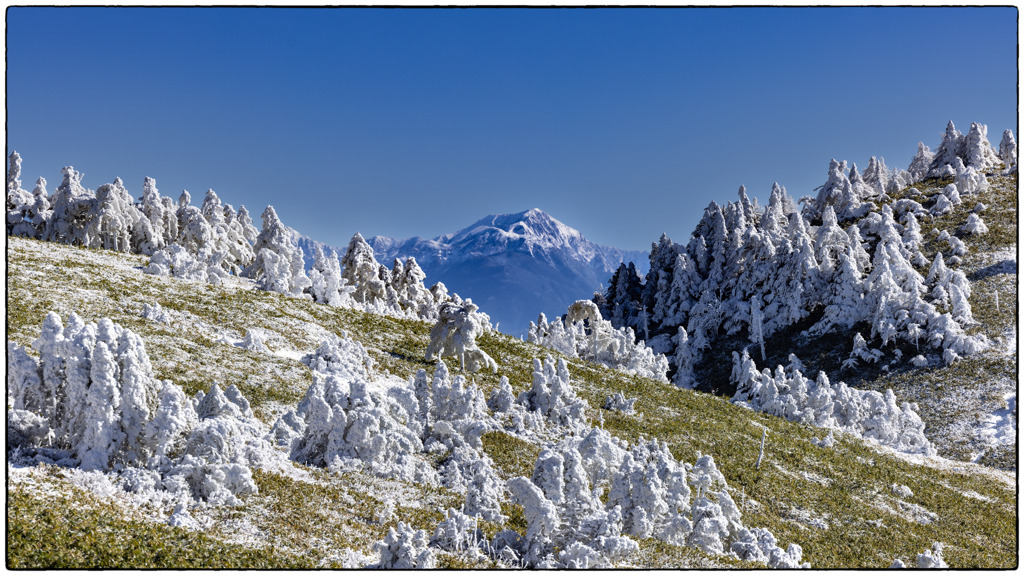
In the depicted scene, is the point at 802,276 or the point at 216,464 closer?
the point at 216,464

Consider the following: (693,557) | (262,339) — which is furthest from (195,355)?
(693,557)

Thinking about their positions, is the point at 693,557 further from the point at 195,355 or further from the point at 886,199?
the point at 886,199

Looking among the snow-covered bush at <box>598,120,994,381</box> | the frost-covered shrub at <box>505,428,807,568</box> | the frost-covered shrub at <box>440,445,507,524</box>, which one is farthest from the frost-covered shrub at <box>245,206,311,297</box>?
the frost-covered shrub at <box>505,428,807,568</box>

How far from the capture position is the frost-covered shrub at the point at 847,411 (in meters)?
45.9

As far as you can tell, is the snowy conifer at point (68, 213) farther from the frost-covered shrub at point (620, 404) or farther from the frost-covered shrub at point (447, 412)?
the frost-covered shrub at point (620, 404)

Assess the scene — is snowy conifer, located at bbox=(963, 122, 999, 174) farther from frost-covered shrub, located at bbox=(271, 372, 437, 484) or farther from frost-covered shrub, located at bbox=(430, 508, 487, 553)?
frost-covered shrub, located at bbox=(430, 508, 487, 553)

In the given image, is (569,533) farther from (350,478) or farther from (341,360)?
(341,360)

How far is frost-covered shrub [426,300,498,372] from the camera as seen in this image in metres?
36.9

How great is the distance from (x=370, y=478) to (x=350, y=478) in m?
0.67

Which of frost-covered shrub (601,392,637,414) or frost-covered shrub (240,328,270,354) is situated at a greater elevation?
frost-covered shrub (240,328,270,354)

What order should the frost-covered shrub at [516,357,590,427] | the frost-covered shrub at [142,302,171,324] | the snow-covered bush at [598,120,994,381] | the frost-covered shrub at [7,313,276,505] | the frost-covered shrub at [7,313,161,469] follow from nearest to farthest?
1. the frost-covered shrub at [7,313,276,505]
2. the frost-covered shrub at [7,313,161,469]
3. the frost-covered shrub at [516,357,590,427]
4. the frost-covered shrub at [142,302,171,324]
5. the snow-covered bush at [598,120,994,381]

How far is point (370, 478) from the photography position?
1930cm

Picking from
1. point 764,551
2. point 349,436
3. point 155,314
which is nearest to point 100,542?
point 349,436

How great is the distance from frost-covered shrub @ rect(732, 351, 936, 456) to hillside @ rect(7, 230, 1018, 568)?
4061mm
